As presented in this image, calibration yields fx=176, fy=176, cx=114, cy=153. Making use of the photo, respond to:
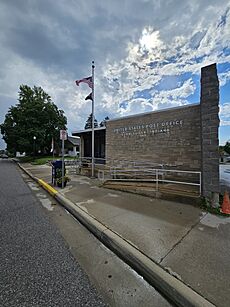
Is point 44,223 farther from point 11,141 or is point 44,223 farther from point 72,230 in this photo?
point 11,141

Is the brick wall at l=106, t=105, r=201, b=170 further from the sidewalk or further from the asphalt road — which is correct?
the asphalt road

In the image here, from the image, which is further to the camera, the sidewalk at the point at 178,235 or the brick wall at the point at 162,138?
the brick wall at the point at 162,138

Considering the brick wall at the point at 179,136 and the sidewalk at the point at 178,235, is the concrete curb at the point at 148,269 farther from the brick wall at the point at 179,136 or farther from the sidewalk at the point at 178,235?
the brick wall at the point at 179,136

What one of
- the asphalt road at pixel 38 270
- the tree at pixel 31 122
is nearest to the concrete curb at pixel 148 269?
the asphalt road at pixel 38 270

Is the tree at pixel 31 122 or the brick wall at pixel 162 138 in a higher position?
the tree at pixel 31 122

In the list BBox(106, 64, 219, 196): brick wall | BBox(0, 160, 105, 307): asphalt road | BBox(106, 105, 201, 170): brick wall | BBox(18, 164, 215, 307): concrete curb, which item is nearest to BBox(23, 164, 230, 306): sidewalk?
BBox(18, 164, 215, 307): concrete curb

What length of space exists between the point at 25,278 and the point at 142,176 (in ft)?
27.1

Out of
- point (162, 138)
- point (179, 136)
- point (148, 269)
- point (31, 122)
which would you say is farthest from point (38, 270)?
point (31, 122)

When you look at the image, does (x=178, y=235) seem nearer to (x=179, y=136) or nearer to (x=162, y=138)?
(x=179, y=136)

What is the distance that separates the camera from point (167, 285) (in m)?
2.26

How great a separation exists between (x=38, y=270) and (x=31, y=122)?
106 feet

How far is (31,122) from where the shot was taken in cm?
3112

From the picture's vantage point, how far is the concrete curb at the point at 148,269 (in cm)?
206

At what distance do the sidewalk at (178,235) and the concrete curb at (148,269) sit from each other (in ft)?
0.40
